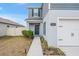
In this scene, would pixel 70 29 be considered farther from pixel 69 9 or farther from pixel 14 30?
pixel 14 30

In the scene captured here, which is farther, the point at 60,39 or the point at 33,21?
the point at 33,21

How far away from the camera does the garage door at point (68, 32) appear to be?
12.6 m

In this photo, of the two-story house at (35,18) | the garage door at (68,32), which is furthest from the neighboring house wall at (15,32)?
the garage door at (68,32)

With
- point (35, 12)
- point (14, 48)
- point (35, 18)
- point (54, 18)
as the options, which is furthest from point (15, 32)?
point (54, 18)

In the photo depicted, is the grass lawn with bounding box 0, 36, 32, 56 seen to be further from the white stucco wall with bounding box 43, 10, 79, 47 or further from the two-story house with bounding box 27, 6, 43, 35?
the two-story house with bounding box 27, 6, 43, 35

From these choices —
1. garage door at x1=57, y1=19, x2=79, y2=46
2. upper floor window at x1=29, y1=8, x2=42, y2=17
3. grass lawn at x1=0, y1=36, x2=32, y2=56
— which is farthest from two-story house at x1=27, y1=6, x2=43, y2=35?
garage door at x1=57, y1=19, x2=79, y2=46

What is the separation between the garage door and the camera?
41.4 feet

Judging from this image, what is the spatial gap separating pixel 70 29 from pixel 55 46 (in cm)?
166

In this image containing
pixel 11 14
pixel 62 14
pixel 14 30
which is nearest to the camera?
pixel 62 14

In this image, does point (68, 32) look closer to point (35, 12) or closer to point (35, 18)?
point (35, 18)

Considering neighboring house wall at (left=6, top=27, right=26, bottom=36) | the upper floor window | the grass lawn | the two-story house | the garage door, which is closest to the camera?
the grass lawn

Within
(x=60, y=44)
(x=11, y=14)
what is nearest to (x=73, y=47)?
(x=60, y=44)

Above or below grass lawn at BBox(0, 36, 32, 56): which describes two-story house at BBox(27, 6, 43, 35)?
above

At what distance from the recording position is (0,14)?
27.5 metres
